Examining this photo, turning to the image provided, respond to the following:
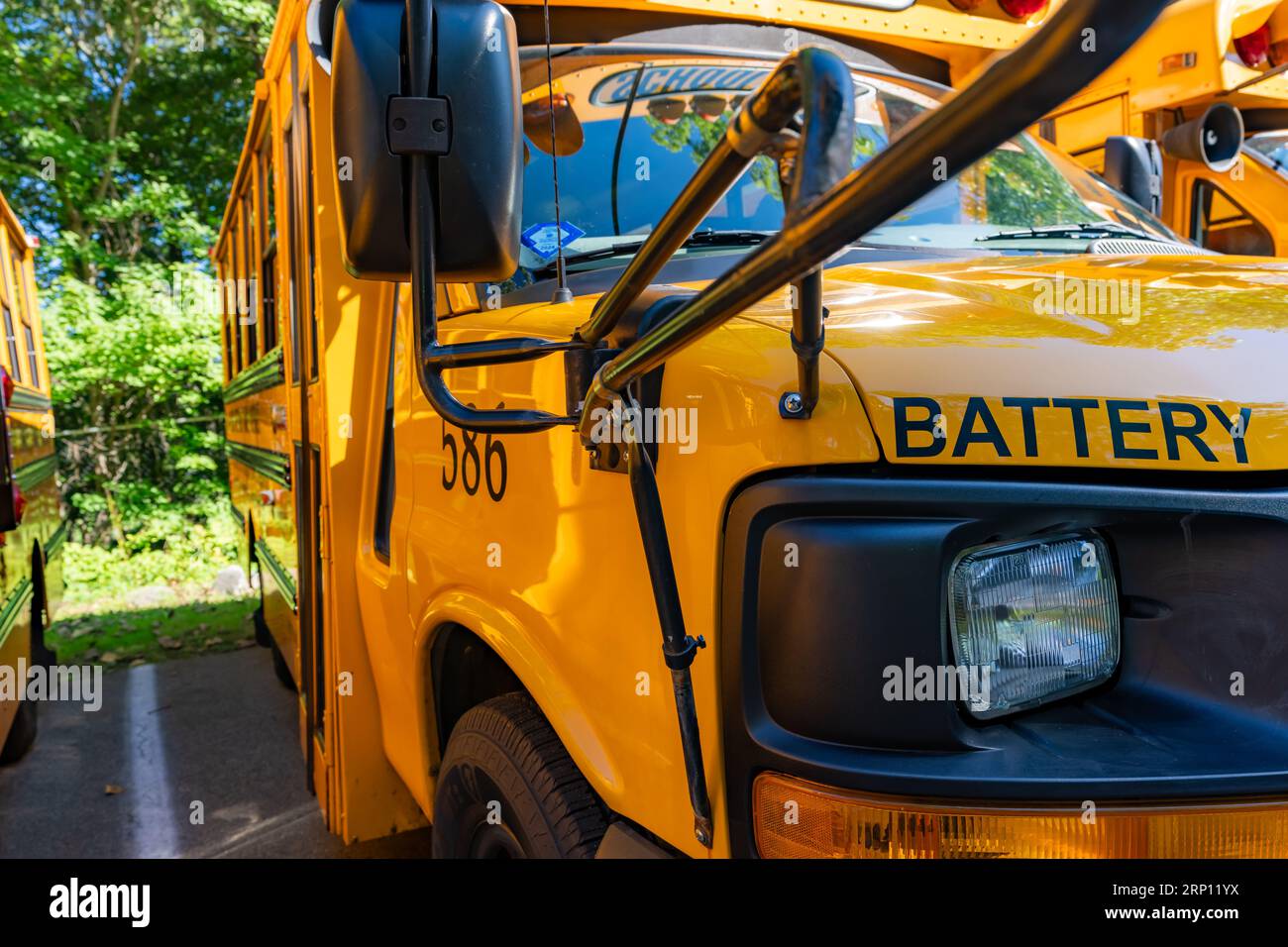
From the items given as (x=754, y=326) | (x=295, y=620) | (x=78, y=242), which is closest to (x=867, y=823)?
(x=754, y=326)

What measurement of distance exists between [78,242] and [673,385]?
47.1 feet

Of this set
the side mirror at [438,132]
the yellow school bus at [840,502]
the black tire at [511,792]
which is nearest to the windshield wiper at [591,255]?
the yellow school bus at [840,502]

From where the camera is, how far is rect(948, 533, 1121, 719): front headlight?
4.45ft

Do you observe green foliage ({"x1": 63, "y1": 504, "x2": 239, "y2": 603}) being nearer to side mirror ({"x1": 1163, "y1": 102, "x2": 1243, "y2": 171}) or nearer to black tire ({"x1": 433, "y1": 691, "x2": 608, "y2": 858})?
black tire ({"x1": 433, "y1": 691, "x2": 608, "y2": 858})

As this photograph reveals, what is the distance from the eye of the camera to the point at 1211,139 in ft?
14.2

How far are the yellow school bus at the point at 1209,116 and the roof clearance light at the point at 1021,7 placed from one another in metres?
0.60

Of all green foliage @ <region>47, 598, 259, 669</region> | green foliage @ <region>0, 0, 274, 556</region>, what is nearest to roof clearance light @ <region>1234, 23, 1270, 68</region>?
green foliage @ <region>47, 598, 259, 669</region>

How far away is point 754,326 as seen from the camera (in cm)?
155

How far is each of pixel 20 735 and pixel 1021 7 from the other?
202 inches

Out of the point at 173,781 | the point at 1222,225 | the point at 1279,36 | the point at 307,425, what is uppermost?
the point at 1279,36

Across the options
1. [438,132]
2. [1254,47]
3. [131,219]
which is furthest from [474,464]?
[131,219]

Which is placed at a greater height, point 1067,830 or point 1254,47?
point 1254,47

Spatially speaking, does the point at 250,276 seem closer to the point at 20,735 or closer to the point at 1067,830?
the point at 20,735
